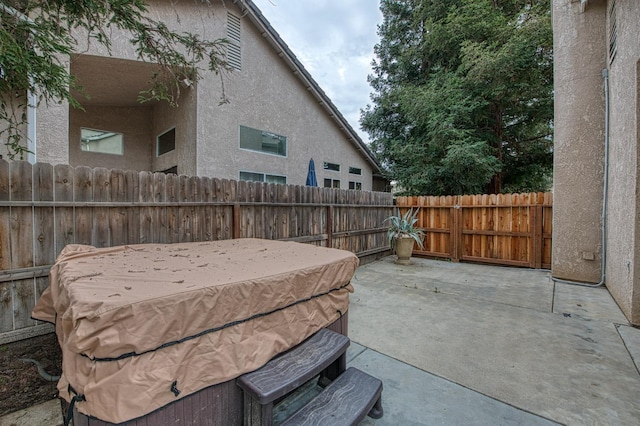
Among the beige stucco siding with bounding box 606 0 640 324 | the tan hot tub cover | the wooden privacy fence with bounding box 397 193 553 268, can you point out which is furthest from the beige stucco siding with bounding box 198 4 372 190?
the beige stucco siding with bounding box 606 0 640 324

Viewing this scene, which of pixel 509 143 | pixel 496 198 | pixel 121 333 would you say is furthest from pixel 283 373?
pixel 509 143

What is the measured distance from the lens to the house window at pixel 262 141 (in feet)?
25.1

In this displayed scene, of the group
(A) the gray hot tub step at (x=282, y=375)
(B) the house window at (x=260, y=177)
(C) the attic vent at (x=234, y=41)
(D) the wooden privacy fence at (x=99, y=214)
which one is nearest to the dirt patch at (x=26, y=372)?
(D) the wooden privacy fence at (x=99, y=214)

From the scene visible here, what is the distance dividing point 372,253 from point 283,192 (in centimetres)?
323

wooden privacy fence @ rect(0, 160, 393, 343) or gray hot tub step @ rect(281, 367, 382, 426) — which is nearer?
gray hot tub step @ rect(281, 367, 382, 426)

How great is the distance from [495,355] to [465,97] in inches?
381

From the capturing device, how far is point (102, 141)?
7.90m

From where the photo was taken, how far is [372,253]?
22.8 feet

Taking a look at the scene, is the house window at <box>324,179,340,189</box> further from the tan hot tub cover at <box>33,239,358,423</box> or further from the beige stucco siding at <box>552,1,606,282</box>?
the tan hot tub cover at <box>33,239,358,423</box>

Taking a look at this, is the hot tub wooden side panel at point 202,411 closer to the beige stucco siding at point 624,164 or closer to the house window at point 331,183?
the beige stucco siding at point 624,164

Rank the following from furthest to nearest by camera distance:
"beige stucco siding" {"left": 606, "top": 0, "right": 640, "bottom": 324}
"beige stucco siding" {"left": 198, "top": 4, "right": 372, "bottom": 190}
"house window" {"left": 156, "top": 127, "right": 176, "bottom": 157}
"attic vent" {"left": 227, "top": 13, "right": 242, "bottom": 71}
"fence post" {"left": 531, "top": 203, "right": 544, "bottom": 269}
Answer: "house window" {"left": 156, "top": 127, "right": 176, "bottom": 157} < "attic vent" {"left": 227, "top": 13, "right": 242, "bottom": 71} < "beige stucco siding" {"left": 198, "top": 4, "right": 372, "bottom": 190} < "fence post" {"left": 531, "top": 203, "right": 544, "bottom": 269} < "beige stucco siding" {"left": 606, "top": 0, "right": 640, "bottom": 324}

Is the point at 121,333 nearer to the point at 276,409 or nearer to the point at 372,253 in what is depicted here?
the point at 276,409

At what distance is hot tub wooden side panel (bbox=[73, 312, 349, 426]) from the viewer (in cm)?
120

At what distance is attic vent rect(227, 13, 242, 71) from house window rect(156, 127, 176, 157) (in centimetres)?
246
